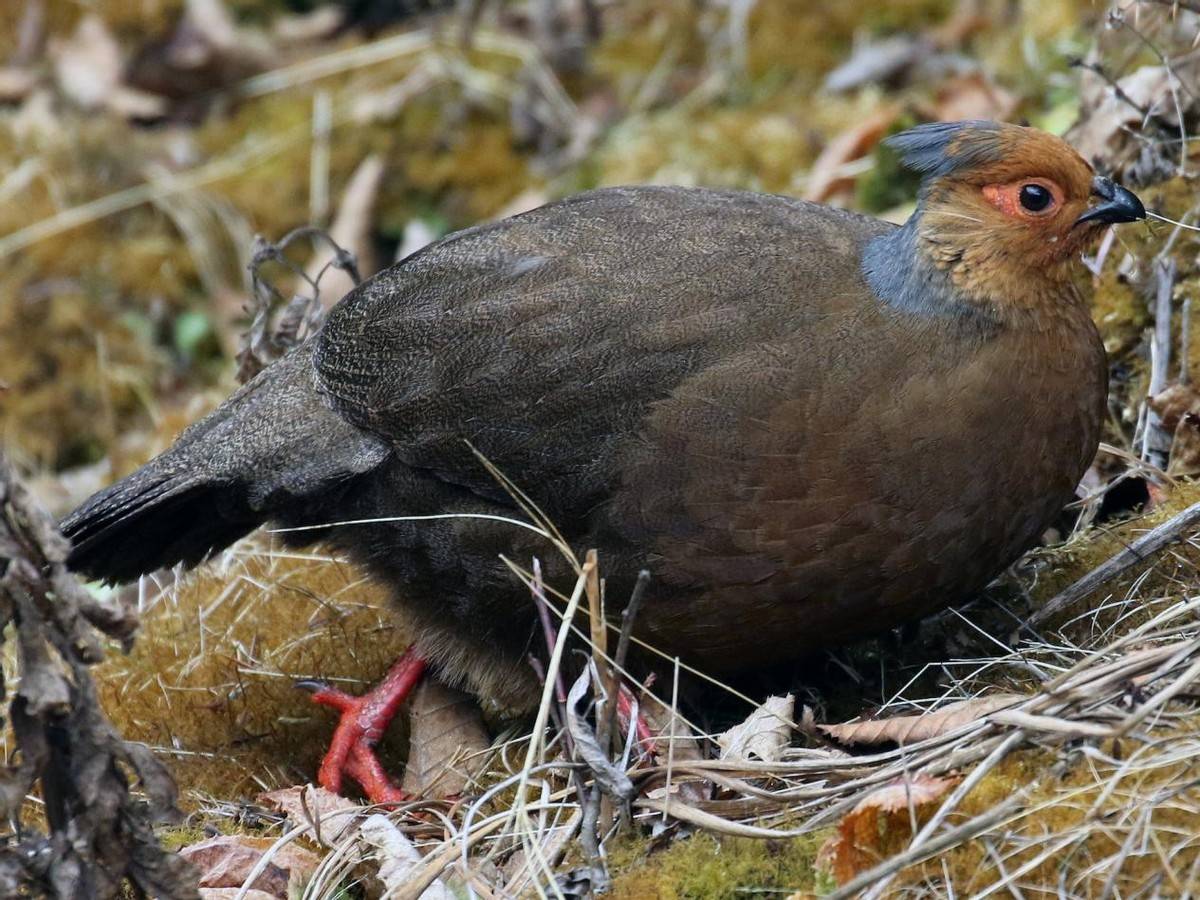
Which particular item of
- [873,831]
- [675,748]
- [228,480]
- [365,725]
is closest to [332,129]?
[228,480]

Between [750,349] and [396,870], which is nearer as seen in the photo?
[396,870]

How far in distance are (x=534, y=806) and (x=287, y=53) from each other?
216 inches

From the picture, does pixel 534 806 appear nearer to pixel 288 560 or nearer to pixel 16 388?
pixel 288 560

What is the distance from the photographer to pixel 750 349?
3387mm

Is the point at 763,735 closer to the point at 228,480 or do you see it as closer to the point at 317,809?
the point at 317,809

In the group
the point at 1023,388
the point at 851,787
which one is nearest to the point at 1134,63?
the point at 1023,388

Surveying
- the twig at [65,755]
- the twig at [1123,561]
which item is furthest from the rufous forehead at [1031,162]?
the twig at [65,755]

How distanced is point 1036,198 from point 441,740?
1934 mm

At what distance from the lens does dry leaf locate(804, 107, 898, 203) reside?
→ 5547 millimetres

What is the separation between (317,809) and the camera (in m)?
3.30

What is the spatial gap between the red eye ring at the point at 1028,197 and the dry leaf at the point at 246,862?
208 cm

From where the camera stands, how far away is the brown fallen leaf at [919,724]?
2.89 m

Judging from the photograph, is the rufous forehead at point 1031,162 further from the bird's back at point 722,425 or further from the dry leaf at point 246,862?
the dry leaf at point 246,862

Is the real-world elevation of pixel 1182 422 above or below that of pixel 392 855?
above
